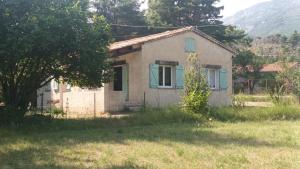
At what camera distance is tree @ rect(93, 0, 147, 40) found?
44.5 meters

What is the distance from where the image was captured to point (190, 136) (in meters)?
12.3

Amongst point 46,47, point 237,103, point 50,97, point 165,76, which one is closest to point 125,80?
point 165,76

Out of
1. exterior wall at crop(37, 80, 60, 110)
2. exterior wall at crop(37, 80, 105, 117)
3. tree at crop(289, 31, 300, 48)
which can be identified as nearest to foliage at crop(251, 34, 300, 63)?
tree at crop(289, 31, 300, 48)

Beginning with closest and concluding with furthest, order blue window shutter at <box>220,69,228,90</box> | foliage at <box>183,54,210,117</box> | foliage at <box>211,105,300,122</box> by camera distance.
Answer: foliage at <box>183,54,210,117</box> → foliage at <box>211,105,300,122</box> → blue window shutter at <box>220,69,228,90</box>

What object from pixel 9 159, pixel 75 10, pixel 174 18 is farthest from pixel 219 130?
pixel 174 18

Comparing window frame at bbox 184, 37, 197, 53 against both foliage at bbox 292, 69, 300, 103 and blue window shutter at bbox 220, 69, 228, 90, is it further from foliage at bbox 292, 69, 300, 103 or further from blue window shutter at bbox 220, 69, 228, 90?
foliage at bbox 292, 69, 300, 103

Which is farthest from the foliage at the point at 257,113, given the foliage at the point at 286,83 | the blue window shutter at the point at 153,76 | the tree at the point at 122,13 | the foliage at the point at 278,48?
the foliage at the point at 278,48

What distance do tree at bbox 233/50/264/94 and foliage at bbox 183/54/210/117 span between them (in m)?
28.2

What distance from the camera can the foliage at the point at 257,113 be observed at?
17406 millimetres

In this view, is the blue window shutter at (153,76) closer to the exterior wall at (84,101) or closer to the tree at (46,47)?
the exterior wall at (84,101)

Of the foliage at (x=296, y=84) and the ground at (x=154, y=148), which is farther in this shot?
the foliage at (x=296, y=84)

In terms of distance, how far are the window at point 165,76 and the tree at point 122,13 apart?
21370mm

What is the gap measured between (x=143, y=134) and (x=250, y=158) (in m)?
4.39

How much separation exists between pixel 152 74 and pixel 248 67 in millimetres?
27637
